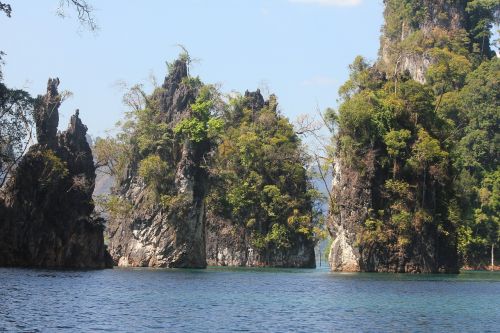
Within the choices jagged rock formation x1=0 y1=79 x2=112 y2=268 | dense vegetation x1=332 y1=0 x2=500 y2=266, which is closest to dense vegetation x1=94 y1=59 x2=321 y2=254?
jagged rock formation x1=0 y1=79 x2=112 y2=268

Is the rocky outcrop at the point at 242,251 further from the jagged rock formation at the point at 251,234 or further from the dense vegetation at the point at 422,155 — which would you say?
the dense vegetation at the point at 422,155

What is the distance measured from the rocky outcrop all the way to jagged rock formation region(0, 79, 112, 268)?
114 ft

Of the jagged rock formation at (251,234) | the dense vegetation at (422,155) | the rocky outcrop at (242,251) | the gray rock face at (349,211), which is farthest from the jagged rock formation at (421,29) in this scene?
the gray rock face at (349,211)

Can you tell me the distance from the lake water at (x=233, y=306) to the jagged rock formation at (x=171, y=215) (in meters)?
29.1

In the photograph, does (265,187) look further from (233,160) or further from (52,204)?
(52,204)

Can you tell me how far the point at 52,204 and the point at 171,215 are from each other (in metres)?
19.1

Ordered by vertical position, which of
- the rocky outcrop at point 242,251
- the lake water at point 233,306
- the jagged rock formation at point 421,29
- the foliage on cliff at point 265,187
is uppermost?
the jagged rock formation at point 421,29

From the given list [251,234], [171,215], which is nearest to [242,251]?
[251,234]

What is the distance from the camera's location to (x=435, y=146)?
81.8 m

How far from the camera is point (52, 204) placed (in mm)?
72188

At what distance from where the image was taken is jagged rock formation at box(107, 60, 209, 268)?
87.8m

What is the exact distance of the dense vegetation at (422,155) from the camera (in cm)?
8125

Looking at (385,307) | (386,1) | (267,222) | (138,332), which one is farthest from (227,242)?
(138,332)

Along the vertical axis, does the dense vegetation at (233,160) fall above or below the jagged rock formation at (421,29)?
below
